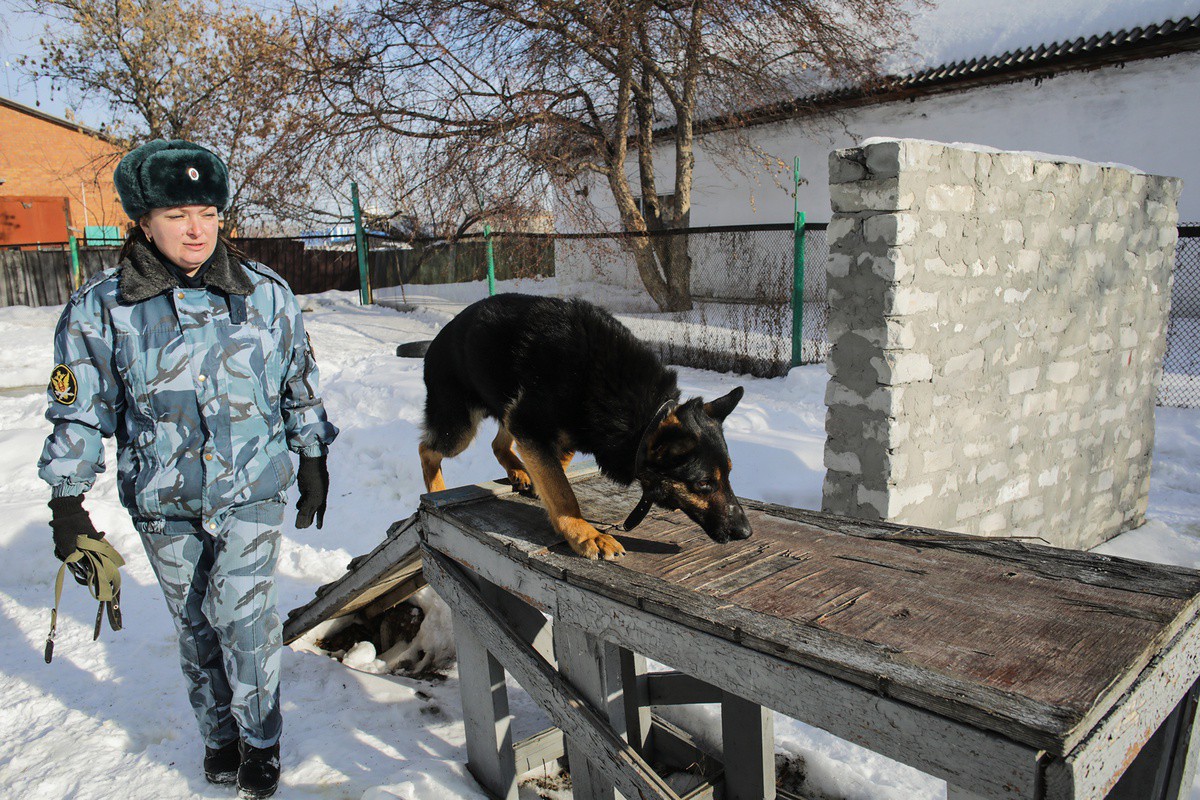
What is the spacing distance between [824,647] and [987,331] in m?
3.65

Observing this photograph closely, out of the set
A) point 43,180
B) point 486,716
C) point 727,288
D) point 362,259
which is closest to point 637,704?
point 486,716

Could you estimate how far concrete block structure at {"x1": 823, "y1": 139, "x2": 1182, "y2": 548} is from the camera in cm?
415

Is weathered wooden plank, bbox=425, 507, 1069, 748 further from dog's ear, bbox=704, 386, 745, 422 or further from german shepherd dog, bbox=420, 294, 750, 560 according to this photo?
dog's ear, bbox=704, 386, 745, 422

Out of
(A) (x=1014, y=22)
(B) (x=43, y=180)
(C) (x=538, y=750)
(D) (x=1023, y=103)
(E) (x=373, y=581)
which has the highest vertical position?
(B) (x=43, y=180)

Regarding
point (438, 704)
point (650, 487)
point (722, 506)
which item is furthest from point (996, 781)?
point (438, 704)

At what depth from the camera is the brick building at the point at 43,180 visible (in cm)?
2706

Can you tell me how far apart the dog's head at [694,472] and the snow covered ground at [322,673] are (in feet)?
4.62

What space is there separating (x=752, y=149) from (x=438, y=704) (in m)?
12.0

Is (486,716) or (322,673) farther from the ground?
(486,716)

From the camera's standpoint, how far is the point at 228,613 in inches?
97.0

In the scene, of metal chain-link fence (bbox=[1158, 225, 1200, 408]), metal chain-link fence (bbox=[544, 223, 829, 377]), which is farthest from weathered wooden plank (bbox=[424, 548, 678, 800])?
metal chain-link fence (bbox=[1158, 225, 1200, 408])

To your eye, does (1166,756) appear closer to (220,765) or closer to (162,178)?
(220,765)

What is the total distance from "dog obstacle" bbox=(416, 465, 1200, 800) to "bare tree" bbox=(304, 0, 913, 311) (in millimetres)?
8178

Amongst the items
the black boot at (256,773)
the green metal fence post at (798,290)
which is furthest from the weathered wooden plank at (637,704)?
the green metal fence post at (798,290)
